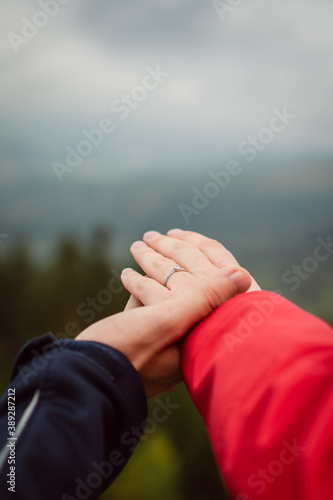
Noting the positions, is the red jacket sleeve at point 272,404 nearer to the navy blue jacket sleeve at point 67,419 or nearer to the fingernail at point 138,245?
the navy blue jacket sleeve at point 67,419

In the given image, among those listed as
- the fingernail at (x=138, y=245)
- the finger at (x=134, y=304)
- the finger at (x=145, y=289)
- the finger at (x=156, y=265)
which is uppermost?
the fingernail at (x=138, y=245)

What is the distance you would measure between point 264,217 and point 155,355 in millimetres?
68461

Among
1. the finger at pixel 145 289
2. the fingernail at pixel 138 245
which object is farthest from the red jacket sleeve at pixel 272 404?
the fingernail at pixel 138 245

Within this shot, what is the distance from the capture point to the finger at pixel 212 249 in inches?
75.8

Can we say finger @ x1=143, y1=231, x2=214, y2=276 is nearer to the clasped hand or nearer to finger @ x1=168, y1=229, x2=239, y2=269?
finger @ x1=168, y1=229, x2=239, y2=269

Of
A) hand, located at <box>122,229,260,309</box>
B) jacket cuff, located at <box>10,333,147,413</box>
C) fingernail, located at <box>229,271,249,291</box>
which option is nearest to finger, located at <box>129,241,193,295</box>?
hand, located at <box>122,229,260,309</box>

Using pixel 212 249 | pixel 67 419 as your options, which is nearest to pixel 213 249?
pixel 212 249

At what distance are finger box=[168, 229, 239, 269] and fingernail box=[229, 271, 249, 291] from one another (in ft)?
1.76

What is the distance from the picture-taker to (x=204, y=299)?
125cm

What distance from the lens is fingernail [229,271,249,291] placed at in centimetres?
133

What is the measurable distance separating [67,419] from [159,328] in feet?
1.28

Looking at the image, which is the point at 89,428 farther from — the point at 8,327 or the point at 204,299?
the point at 8,327

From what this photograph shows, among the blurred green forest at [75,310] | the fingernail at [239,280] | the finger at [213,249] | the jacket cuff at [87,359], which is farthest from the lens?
the blurred green forest at [75,310]

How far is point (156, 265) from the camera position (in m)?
2.00
